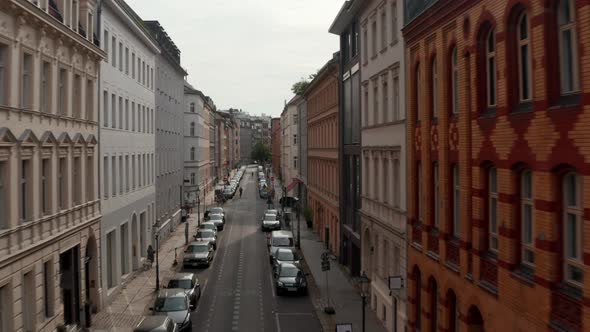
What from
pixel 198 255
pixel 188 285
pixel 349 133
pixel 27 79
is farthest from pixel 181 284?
pixel 27 79

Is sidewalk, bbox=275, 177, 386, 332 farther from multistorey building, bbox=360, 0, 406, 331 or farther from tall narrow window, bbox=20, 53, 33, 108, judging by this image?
tall narrow window, bbox=20, 53, 33, 108

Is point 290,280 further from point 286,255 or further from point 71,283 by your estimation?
point 71,283

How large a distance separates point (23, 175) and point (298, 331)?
1183 cm

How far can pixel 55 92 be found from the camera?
2244 cm

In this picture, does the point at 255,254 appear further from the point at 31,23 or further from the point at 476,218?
the point at 476,218

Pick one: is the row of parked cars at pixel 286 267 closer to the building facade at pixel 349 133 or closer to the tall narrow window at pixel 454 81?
the building facade at pixel 349 133

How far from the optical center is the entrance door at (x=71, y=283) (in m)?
24.5

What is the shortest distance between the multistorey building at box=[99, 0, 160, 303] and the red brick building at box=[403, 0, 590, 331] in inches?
634

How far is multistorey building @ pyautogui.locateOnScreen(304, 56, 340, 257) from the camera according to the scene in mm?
42188

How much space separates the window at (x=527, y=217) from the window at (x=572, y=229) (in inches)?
53.3

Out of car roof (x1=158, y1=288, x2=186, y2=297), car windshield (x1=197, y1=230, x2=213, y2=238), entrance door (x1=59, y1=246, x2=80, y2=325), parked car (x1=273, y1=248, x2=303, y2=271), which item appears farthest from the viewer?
car windshield (x1=197, y1=230, x2=213, y2=238)

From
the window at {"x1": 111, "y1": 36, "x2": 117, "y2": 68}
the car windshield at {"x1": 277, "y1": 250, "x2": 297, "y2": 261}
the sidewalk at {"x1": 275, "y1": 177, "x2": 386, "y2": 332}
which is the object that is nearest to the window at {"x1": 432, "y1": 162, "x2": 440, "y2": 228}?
the sidewalk at {"x1": 275, "y1": 177, "x2": 386, "y2": 332}

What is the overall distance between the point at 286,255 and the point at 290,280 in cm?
605

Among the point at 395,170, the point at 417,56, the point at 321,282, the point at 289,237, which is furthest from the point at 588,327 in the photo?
the point at 289,237
